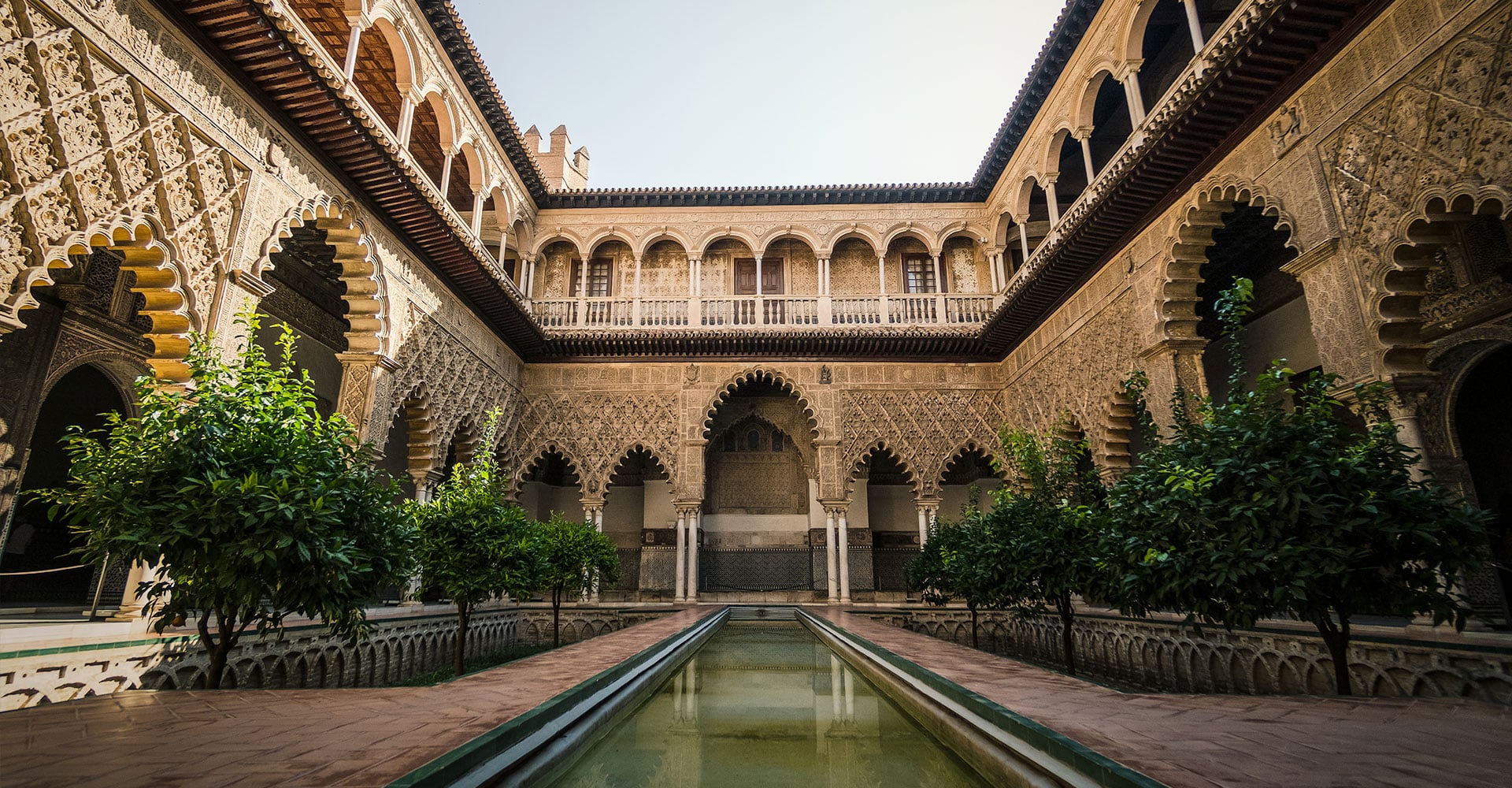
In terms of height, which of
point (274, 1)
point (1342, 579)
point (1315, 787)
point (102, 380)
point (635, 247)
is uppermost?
point (635, 247)

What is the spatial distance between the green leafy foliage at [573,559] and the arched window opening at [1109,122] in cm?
920

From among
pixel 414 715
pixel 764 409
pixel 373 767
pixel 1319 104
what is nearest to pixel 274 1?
pixel 414 715

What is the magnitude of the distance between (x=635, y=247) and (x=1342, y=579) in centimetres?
1177

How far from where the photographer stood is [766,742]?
8.63ft

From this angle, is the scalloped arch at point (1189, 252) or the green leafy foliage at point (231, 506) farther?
the scalloped arch at point (1189, 252)

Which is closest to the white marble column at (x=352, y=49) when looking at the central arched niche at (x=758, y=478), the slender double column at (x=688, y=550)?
the slender double column at (x=688, y=550)

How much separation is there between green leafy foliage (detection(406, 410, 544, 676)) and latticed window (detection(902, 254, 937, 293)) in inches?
382

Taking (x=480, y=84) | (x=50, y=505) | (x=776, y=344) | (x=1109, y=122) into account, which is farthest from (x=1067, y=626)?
(x=50, y=505)

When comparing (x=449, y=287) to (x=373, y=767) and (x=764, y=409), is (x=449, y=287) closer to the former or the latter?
(x=764, y=409)

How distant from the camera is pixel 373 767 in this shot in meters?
1.72

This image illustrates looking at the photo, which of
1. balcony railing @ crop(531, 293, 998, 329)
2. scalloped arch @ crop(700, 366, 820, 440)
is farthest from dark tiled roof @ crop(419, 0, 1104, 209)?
scalloped arch @ crop(700, 366, 820, 440)

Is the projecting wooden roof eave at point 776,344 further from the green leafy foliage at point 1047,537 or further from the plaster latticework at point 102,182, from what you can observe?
the plaster latticework at point 102,182

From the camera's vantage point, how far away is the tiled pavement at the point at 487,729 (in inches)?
67.1

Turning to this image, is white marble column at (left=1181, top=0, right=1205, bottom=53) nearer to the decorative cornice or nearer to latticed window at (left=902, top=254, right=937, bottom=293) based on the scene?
latticed window at (left=902, top=254, right=937, bottom=293)
